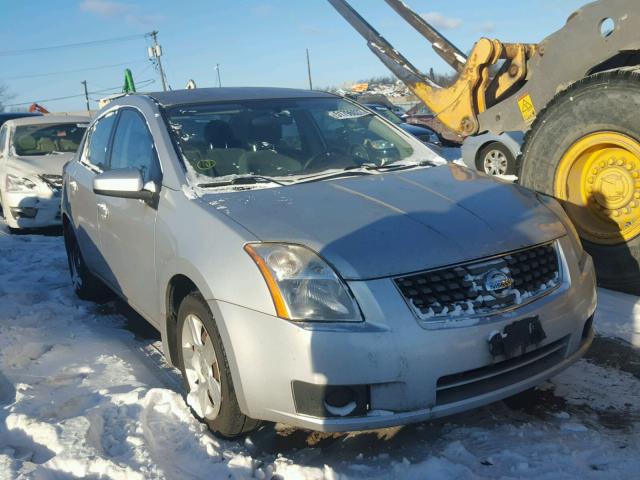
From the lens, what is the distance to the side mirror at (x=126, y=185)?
3268 mm

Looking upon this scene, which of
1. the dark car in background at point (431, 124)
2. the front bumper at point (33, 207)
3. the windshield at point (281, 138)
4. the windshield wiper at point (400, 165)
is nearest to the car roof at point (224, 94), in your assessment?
the windshield at point (281, 138)

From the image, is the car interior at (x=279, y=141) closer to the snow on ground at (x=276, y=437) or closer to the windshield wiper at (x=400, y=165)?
the windshield wiper at (x=400, y=165)

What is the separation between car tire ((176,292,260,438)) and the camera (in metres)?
2.69

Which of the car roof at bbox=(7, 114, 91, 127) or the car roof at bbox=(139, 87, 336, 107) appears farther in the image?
the car roof at bbox=(7, 114, 91, 127)

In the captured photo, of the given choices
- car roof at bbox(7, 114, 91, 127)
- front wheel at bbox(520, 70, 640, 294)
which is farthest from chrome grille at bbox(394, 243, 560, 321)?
car roof at bbox(7, 114, 91, 127)

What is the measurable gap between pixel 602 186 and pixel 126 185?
3.26 meters

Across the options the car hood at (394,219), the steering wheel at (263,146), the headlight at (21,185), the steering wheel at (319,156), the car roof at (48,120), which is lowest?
the car hood at (394,219)

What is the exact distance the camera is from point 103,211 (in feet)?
13.6

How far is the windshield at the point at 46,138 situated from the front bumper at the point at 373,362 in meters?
7.59

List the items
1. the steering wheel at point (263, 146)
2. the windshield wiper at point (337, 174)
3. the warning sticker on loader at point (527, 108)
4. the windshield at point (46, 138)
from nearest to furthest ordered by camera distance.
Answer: the windshield wiper at point (337, 174)
the steering wheel at point (263, 146)
the warning sticker on loader at point (527, 108)
the windshield at point (46, 138)

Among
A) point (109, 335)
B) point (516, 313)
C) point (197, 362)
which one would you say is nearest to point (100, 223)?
point (109, 335)

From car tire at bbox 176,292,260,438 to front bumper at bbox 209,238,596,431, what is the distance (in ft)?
0.47

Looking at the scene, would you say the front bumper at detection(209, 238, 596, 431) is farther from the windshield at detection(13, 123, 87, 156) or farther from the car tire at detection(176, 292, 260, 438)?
the windshield at detection(13, 123, 87, 156)

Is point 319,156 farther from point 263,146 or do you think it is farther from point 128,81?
point 128,81
